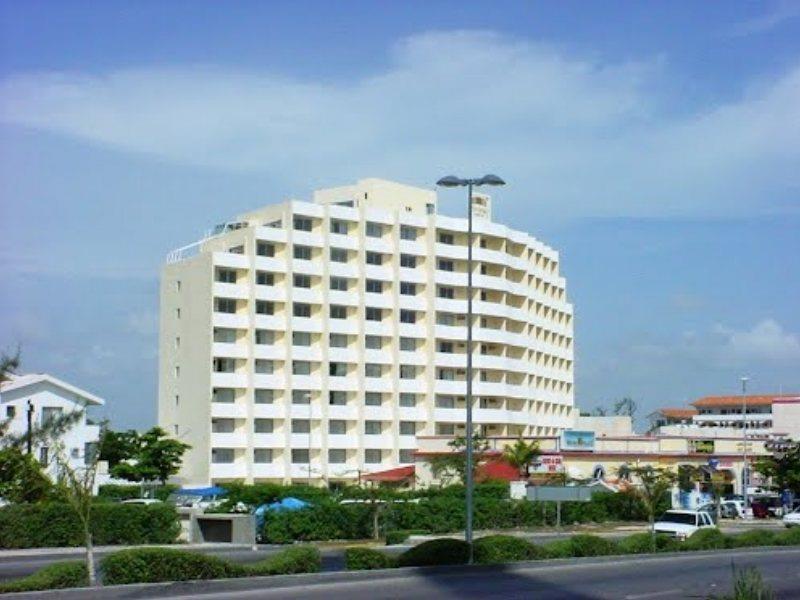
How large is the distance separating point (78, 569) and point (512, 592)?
8525 mm

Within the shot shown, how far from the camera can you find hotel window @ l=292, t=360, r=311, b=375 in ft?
325

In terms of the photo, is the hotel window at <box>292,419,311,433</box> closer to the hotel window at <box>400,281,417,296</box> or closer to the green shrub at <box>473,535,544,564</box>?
the hotel window at <box>400,281,417,296</box>

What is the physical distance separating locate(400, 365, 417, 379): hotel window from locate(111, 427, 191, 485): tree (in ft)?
73.0

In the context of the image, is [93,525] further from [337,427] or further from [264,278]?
[337,427]

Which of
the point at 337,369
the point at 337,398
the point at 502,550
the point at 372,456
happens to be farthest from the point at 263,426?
the point at 502,550

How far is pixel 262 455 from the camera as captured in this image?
316 ft

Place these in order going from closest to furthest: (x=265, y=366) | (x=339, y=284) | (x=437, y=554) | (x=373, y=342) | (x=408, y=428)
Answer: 1. (x=437, y=554)
2. (x=265, y=366)
3. (x=339, y=284)
4. (x=373, y=342)
5. (x=408, y=428)

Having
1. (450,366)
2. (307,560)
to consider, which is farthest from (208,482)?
(307,560)

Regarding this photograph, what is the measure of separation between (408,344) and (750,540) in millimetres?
63185

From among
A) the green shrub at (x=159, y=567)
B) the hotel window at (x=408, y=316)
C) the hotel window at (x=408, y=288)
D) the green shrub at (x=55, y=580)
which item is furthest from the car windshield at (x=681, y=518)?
the hotel window at (x=408, y=288)

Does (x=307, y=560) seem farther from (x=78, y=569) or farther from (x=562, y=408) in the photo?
(x=562, y=408)

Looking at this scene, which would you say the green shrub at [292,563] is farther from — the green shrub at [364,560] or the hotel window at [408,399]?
the hotel window at [408,399]

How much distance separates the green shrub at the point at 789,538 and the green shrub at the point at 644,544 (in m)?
6.16

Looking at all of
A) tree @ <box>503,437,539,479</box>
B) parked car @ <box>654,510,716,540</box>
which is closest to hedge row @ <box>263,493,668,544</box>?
parked car @ <box>654,510,716,540</box>
